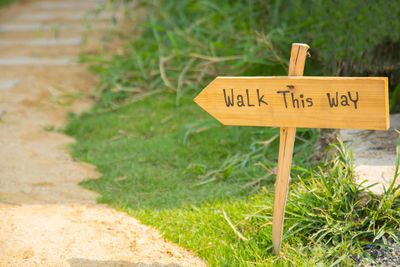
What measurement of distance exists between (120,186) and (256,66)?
1.66 meters

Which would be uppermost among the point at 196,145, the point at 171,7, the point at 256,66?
the point at 171,7

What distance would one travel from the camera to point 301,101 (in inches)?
67.2

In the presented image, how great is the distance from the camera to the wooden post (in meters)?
1.75

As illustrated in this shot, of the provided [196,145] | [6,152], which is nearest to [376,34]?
[196,145]

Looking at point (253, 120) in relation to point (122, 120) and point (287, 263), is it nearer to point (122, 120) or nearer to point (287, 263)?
point (287, 263)

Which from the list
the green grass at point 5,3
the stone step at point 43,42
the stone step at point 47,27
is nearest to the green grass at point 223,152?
the stone step at point 43,42

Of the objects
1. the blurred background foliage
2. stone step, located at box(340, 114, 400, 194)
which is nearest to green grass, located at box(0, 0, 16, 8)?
the blurred background foliage

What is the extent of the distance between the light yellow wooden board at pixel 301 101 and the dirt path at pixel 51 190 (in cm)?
71

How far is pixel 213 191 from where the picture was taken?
102 inches

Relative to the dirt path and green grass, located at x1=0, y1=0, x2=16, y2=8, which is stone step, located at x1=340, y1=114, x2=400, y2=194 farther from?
green grass, located at x1=0, y1=0, x2=16, y2=8

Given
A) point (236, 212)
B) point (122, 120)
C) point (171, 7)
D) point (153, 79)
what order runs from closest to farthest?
1. point (236, 212)
2. point (122, 120)
3. point (153, 79)
4. point (171, 7)

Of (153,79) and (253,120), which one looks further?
(153,79)

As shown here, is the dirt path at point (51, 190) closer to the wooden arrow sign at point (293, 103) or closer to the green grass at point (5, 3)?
the wooden arrow sign at point (293, 103)

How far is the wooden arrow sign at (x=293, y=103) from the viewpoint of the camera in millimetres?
1628
